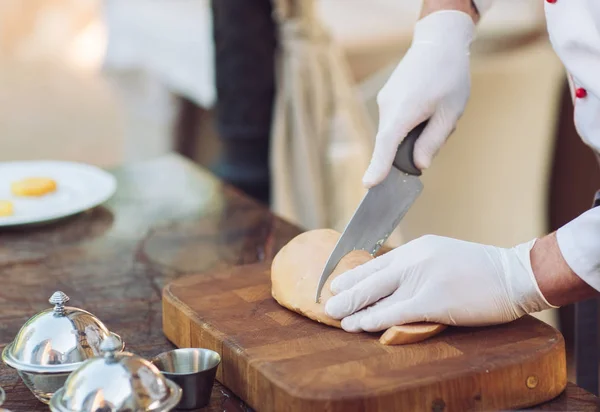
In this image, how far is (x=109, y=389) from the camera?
894 millimetres

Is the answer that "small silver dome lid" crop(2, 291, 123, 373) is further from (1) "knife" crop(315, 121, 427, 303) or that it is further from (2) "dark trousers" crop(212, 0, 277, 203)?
(2) "dark trousers" crop(212, 0, 277, 203)

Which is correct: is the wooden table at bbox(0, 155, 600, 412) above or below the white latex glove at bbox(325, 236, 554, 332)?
below

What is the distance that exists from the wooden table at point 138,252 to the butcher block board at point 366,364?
0.16 ft

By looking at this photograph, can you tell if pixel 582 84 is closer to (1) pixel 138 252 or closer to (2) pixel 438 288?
(2) pixel 438 288

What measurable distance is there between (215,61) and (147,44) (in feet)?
2.80

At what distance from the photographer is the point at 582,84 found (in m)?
1.41

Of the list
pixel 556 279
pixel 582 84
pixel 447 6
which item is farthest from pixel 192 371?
pixel 447 6

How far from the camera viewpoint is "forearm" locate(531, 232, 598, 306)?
1.19m

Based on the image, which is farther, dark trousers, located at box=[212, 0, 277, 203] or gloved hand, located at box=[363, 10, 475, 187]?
dark trousers, located at box=[212, 0, 277, 203]

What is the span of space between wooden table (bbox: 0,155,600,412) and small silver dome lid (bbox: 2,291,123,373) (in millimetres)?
72

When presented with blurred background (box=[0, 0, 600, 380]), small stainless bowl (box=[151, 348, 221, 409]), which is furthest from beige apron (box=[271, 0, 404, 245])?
small stainless bowl (box=[151, 348, 221, 409])

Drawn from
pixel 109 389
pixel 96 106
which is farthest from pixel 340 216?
pixel 96 106

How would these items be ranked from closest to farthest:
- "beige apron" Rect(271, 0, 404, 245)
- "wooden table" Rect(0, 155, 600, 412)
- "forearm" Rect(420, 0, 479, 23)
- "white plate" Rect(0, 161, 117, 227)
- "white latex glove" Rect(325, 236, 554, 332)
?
"white latex glove" Rect(325, 236, 554, 332) < "wooden table" Rect(0, 155, 600, 412) < "forearm" Rect(420, 0, 479, 23) < "white plate" Rect(0, 161, 117, 227) < "beige apron" Rect(271, 0, 404, 245)

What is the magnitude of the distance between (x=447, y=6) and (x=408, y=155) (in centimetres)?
35
